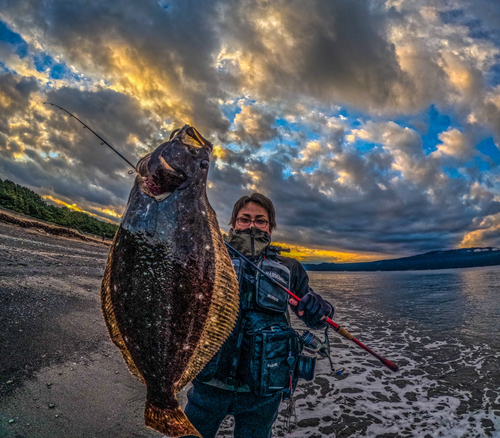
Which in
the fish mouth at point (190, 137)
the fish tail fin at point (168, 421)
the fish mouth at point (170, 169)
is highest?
the fish mouth at point (190, 137)

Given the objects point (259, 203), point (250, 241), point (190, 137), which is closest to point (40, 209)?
point (259, 203)

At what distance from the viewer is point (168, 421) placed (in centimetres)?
170

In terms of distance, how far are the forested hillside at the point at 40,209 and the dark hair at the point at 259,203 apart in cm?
2341

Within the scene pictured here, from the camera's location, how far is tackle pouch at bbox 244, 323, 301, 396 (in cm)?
238

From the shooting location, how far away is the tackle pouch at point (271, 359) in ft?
7.82

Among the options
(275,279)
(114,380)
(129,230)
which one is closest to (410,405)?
(275,279)

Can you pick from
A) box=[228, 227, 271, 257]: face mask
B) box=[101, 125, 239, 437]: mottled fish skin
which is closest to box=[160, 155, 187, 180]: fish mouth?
box=[101, 125, 239, 437]: mottled fish skin

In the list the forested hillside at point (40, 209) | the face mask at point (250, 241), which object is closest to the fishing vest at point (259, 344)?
the face mask at point (250, 241)

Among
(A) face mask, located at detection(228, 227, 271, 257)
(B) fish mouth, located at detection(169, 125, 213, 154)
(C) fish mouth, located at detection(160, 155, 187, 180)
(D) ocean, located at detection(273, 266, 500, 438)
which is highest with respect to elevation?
(B) fish mouth, located at detection(169, 125, 213, 154)

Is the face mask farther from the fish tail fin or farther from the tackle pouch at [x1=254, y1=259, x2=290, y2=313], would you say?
the fish tail fin

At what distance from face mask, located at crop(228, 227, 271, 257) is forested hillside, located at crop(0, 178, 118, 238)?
2373 cm

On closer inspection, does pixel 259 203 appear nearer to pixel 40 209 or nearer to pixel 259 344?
pixel 259 344

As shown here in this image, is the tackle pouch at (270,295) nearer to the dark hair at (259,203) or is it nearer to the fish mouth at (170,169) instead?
the dark hair at (259,203)

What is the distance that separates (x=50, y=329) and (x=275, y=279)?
4741 mm
